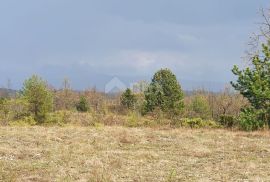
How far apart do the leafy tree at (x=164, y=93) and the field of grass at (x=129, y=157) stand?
75.1 ft

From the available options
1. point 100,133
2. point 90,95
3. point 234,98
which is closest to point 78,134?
point 100,133

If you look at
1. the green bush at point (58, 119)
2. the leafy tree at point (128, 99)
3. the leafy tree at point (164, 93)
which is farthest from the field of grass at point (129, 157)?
the leafy tree at point (128, 99)

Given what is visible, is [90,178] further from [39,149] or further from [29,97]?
[29,97]

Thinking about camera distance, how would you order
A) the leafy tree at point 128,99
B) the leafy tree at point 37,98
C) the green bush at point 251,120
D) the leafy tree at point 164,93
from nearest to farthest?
the green bush at point 251,120 < the leafy tree at point 37,98 < the leafy tree at point 164,93 < the leafy tree at point 128,99

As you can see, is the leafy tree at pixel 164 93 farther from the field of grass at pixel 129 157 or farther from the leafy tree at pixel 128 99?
the field of grass at pixel 129 157

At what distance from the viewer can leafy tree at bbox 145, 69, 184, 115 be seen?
3678cm

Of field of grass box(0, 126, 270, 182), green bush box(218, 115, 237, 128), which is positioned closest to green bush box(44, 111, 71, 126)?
green bush box(218, 115, 237, 128)

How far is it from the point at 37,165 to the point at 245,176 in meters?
4.04

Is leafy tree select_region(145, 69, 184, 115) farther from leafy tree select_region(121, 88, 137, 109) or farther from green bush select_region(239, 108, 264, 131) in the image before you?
green bush select_region(239, 108, 264, 131)

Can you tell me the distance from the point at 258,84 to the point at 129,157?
37.2 feet

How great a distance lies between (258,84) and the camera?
62.3 ft

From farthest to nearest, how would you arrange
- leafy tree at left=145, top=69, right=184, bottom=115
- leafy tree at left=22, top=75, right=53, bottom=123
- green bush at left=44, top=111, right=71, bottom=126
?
leafy tree at left=145, top=69, right=184, bottom=115 → leafy tree at left=22, top=75, right=53, bottom=123 → green bush at left=44, top=111, right=71, bottom=126

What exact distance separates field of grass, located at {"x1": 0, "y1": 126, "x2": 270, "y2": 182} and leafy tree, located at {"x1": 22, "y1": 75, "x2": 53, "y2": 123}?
481 inches

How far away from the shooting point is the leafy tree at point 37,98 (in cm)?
2545
